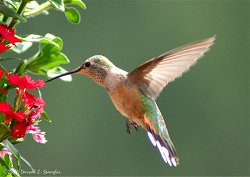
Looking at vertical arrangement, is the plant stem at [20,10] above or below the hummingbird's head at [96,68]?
above

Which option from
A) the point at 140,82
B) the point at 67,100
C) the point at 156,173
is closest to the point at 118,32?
the point at 67,100

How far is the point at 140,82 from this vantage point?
233 cm

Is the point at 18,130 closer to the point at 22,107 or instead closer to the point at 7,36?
the point at 22,107

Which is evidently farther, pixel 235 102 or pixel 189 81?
pixel 235 102

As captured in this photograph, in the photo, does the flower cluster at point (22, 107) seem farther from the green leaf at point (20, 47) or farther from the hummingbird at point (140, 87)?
the hummingbird at point (140, 87)

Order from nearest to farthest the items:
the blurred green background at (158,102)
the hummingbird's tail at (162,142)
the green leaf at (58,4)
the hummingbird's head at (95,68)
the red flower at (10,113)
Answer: the red flower at (10,113)
the green leaf at (58,4)
the hummingbird's tail at (162,142)
the hummingbird's head at (95,68)
the blurred green background at (158,102)

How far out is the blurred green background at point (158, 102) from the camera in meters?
7.06

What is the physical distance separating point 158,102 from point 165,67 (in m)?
5.08

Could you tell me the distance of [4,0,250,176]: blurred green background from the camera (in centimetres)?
706

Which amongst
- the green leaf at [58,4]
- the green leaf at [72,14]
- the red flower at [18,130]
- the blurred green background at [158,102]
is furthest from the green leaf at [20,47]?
the blurred green background at [158,102]

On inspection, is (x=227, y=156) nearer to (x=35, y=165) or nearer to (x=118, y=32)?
(x=118, y=32)

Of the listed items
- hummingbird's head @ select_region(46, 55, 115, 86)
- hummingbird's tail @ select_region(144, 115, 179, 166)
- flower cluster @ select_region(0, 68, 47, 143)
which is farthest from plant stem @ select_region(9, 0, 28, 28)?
hummingbird's tail @ select_region(144, 115, 179, 166)

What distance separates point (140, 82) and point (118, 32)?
540 centimetres

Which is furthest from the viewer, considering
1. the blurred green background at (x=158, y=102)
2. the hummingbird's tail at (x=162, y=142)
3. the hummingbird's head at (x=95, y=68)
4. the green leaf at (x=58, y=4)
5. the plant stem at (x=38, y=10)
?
the blurred green background at (x=158, y=102)
